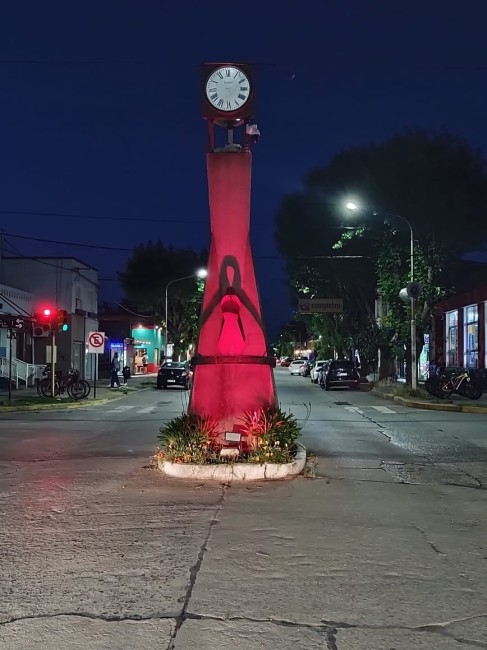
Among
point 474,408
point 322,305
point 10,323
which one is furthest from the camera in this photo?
point 322,305

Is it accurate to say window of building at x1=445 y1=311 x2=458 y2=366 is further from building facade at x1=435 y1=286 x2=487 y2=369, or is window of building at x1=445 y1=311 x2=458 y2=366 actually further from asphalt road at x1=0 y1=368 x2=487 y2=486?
asphalt road at x1=0 y1=368 x2=487 y2=486

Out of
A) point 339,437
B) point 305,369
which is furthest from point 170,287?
point 339,437

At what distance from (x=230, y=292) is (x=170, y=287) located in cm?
4958

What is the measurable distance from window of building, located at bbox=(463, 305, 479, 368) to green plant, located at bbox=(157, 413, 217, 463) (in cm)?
2490

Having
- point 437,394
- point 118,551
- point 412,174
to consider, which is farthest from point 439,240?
point 118,551

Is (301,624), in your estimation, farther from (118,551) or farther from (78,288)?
(78,288)

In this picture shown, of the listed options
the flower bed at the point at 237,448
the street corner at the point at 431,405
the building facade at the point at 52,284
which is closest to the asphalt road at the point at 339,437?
the street corner at the point at 431,405

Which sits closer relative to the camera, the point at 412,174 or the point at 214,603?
the point at 214,603

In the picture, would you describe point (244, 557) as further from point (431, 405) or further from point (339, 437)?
point (431, 405)

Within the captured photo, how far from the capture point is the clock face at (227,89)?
10.7 meters

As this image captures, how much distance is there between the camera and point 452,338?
37.8 metres

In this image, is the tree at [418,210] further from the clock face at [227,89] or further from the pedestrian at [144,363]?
the pedestrian at [144,363]

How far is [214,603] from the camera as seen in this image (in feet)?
15.9

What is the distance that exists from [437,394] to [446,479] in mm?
15665
